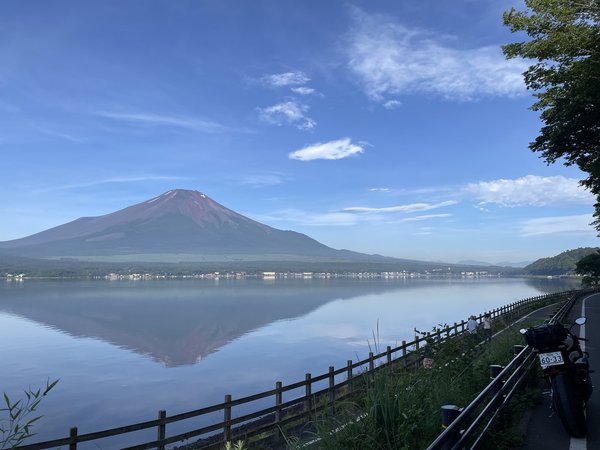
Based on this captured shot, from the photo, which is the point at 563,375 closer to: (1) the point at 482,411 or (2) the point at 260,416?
(1) the point at 482,411

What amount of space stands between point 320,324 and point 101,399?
3291 centimetres

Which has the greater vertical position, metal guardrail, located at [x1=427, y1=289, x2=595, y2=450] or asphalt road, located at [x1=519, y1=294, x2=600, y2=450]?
metal guardrail, located at [x1=427, y1=289, x2=595, y2=450]

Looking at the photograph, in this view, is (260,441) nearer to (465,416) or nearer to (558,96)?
(465,416)

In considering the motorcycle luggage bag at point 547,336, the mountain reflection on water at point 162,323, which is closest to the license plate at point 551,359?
the motorcycle luggage bag at point 547,336

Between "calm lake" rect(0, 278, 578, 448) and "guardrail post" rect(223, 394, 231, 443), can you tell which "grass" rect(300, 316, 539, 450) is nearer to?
"calm lake" rect(0, 278, 578, 448)

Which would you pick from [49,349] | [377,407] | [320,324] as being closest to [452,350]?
[377,407]

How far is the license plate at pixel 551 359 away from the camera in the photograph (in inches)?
241

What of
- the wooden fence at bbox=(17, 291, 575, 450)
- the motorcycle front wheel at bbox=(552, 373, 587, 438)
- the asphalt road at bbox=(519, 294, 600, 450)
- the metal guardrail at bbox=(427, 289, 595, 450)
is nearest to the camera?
the metal guardrail at bbox=(427, 289, 595, 450)

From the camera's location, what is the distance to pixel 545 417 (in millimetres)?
7125

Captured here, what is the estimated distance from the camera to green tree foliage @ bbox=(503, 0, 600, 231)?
15.4m

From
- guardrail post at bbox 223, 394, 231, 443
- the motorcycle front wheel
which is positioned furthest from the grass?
guardrail post at bbox 223, 394, 231, 443

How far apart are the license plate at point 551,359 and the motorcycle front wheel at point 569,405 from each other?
176mm

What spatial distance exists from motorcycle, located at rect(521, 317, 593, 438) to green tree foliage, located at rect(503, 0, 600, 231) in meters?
12.4

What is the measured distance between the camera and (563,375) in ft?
19.6
